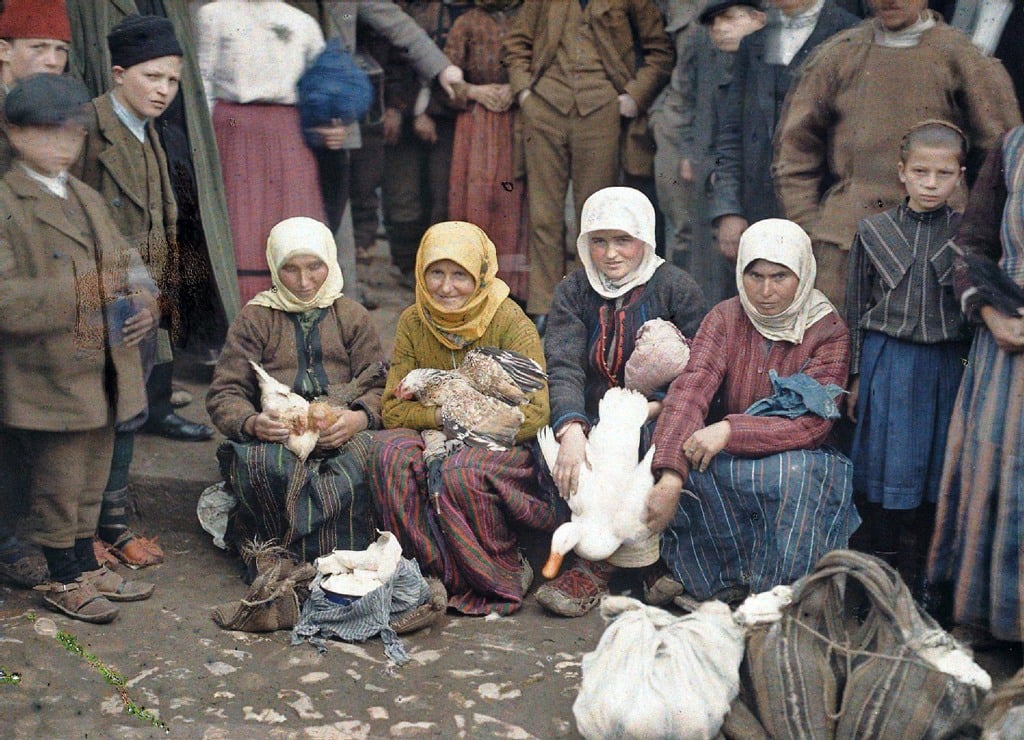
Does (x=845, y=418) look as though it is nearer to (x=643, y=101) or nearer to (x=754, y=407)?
(x=754, y=407)

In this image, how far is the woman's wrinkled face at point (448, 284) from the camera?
4.54m

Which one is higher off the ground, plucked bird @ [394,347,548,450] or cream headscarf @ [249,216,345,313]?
cream headscarf @ [249,216,345,313]

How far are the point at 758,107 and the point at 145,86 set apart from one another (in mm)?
2475

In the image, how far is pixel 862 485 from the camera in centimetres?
430

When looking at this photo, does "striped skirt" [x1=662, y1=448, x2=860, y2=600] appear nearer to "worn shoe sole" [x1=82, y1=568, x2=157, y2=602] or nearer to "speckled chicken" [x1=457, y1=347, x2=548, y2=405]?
"speckled chicken" [x1=457, y1=347, x2=548, y2=405]

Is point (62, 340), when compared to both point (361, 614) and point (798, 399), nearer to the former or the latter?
point (361, 614)

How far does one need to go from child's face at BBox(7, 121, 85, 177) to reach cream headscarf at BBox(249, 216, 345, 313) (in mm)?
799

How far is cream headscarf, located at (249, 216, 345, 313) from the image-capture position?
4605 mm

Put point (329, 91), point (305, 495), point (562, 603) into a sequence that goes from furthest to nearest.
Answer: point (329, 91) → point (305, 495) → point (562, 603)

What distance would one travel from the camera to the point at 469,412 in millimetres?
4469

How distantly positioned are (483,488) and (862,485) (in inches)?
52.0

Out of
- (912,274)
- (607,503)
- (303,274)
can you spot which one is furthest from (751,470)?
(303,274)

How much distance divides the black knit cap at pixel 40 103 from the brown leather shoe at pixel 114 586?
5.19 feet

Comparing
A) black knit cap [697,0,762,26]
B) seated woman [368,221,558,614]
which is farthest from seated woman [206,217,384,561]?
black knit cap [697,0,762,26]
